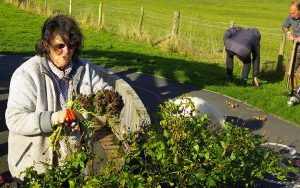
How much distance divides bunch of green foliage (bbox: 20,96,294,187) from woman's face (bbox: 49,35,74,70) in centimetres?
69

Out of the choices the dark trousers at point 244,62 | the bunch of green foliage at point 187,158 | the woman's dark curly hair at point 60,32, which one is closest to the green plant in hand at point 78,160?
the bunch of green foliage at point 187,158

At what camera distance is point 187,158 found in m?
3.28

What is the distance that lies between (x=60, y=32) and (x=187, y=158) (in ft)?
4.00

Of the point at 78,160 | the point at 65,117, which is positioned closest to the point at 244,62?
the point at 65,117

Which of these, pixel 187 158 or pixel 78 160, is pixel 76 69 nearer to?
pixel 78 160

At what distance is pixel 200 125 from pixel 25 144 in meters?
1.28

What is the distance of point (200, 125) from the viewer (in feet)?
11.8

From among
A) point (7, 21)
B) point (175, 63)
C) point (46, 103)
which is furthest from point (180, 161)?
point (7, 21)

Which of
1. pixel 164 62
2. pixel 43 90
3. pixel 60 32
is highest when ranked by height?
pixel 60 32

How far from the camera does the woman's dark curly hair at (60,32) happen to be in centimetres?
323

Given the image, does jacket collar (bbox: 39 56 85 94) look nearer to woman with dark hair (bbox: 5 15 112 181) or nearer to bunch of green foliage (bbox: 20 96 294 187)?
woman with dark hair (bbox: 5 15 112 181)

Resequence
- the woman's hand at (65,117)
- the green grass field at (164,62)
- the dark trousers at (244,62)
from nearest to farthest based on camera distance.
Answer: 1. the woman's hand at (65,117)
2. the green grass field at (164,62)
3. the dark trousers at (244,62)

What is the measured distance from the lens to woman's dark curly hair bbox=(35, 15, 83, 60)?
3229mm

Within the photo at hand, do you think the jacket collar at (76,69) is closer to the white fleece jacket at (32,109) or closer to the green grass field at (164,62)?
the white fleece jacket at (32,109)
